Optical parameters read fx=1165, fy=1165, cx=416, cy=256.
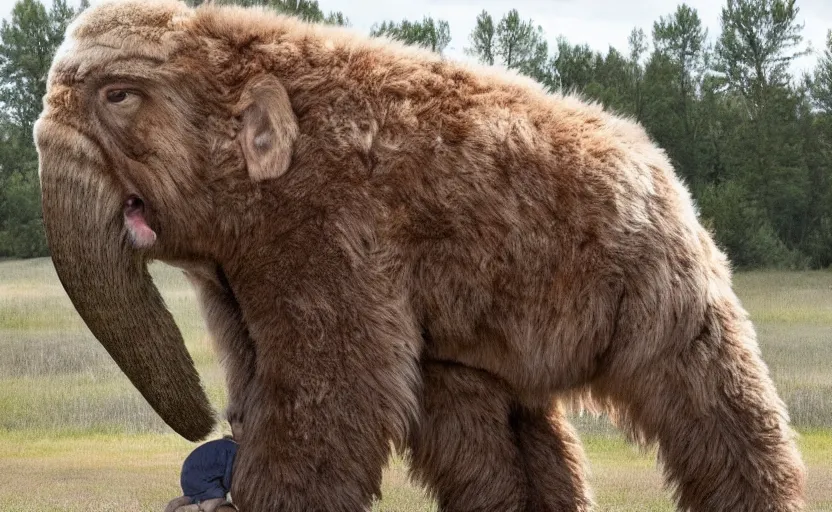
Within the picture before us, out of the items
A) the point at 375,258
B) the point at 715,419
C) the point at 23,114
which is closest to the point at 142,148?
the point at 375,258

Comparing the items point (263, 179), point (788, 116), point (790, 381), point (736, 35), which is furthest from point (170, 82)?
point (736, 35)

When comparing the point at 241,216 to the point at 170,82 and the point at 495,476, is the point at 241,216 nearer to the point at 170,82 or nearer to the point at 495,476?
the point at 170,82

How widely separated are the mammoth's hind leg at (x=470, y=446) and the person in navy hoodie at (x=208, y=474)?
2.63ft

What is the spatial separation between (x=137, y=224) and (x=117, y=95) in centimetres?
52

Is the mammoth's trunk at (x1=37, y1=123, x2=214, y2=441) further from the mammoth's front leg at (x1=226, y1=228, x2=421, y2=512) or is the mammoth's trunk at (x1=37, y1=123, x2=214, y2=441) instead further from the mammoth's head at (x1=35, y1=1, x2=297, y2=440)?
the mammoth's front leg at (x1=226, y1=228, x2=421, y2=512)

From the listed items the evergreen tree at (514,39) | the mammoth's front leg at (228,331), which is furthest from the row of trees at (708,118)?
the mammoth's front leg at (228,331)

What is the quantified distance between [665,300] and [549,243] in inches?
20.9

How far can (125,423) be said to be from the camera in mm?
11406

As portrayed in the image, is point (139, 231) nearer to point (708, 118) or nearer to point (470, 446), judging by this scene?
point (470, 446)

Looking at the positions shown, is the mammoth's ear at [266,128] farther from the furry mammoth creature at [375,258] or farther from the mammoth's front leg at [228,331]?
the mammoth's front leg at [228,331]

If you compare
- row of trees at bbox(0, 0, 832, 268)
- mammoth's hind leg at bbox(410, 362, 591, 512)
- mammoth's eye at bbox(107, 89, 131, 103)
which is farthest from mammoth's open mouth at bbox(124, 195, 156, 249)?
row of trees at bbox(0, 0, 832, 268)

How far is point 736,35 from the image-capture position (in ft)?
83.6

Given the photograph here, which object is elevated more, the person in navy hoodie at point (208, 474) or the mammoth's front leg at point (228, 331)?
the mammoth's front leg at point (228, 331)

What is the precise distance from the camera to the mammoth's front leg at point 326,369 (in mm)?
4449
